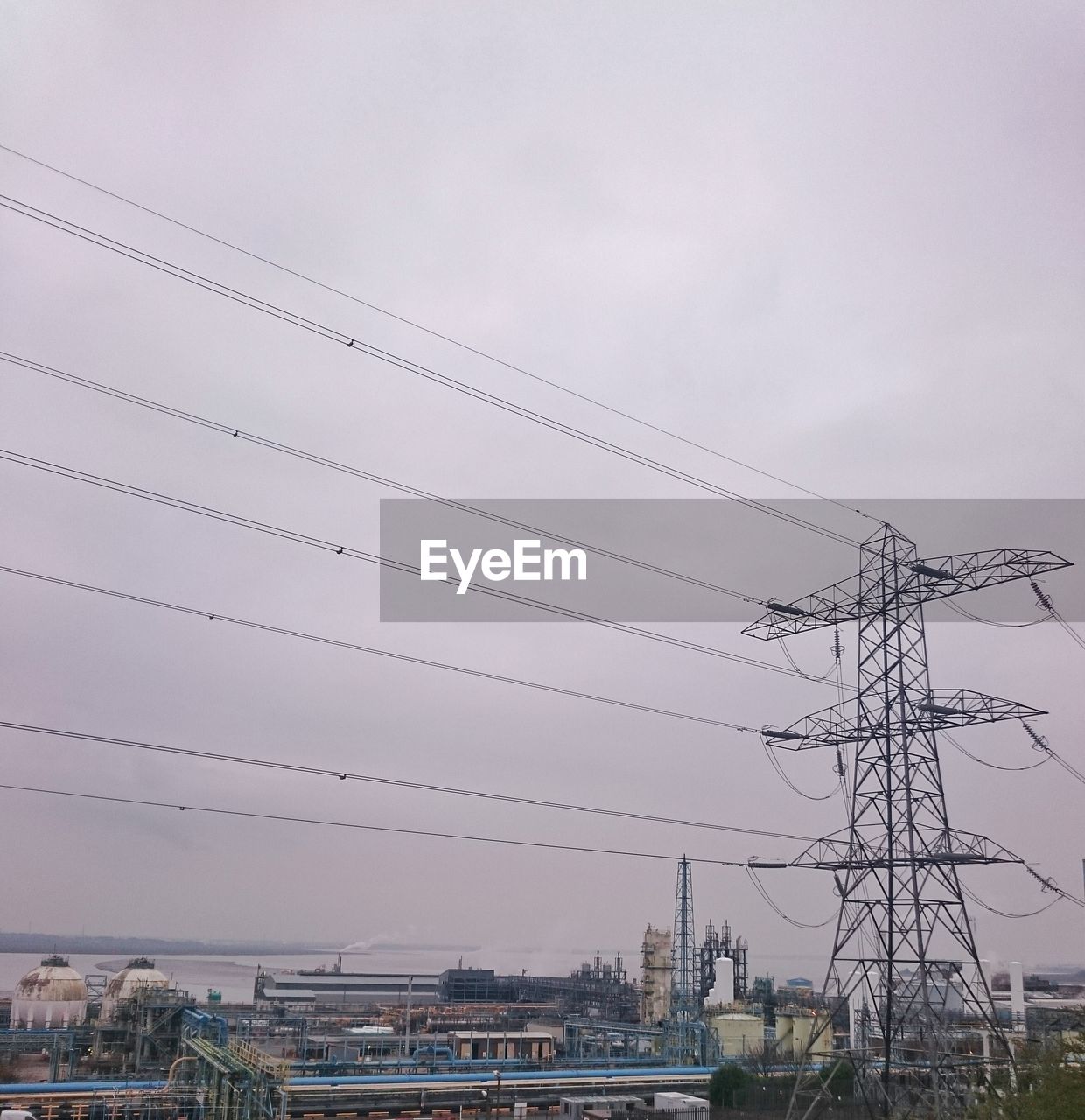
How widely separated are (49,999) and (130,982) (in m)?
4.43

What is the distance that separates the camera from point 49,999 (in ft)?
154

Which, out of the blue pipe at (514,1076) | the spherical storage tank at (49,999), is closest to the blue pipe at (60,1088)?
the blue pipe at (514,1076)

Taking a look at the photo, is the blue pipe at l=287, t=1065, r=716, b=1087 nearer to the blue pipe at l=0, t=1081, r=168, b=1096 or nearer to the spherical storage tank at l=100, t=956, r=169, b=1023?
the blue pipe at l=0, t=1081, r=168, b=1096

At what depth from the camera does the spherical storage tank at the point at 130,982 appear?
44094mm

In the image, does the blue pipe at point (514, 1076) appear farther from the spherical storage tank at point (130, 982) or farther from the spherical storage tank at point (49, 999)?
the spherical storage tank at point (49, 999)

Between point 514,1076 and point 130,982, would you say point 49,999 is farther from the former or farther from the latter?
point 514,1076

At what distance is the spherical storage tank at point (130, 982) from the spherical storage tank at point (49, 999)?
1.40 meters

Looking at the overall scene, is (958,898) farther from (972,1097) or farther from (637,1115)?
(637,1115)

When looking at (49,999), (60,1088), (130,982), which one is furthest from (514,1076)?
(49,999)

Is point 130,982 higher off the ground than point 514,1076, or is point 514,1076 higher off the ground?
point 130,982

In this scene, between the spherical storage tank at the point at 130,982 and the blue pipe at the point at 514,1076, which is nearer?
the blue pipe at the point at 514,1076

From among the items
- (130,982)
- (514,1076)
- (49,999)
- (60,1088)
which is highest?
(130,982)

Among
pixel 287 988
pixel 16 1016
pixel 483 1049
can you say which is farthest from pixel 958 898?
pixel 287 988

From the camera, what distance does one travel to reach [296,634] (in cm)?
1600
